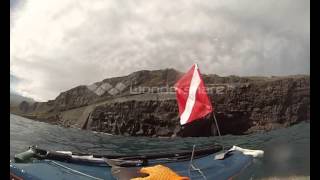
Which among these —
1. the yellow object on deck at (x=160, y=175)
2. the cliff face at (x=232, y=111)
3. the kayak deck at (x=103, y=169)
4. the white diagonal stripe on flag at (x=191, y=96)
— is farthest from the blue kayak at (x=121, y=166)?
the cliff face at (x=232, y=111)

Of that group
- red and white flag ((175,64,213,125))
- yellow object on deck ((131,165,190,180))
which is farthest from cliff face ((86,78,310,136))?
yellow object on deck ((131,165,190,180))

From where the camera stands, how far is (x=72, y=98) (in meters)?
55.2

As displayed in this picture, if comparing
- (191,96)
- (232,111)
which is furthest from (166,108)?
(191,96)

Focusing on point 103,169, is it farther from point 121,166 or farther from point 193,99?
point 193,99

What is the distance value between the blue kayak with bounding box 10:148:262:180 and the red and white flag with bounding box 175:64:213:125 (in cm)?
101

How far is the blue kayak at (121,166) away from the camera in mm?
6611

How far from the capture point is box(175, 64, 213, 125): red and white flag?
7.55 metres

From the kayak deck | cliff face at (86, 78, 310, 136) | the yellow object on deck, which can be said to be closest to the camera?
the yellow object on deck

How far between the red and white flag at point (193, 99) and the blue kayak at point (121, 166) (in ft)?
3.32

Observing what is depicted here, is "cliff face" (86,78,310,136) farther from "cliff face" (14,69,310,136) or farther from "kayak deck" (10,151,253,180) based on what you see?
"kayak deck" (10,151,253,180)

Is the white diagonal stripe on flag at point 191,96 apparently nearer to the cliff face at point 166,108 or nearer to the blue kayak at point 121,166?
the blue kayak at point 121,166

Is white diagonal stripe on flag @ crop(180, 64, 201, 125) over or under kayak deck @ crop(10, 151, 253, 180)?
over
